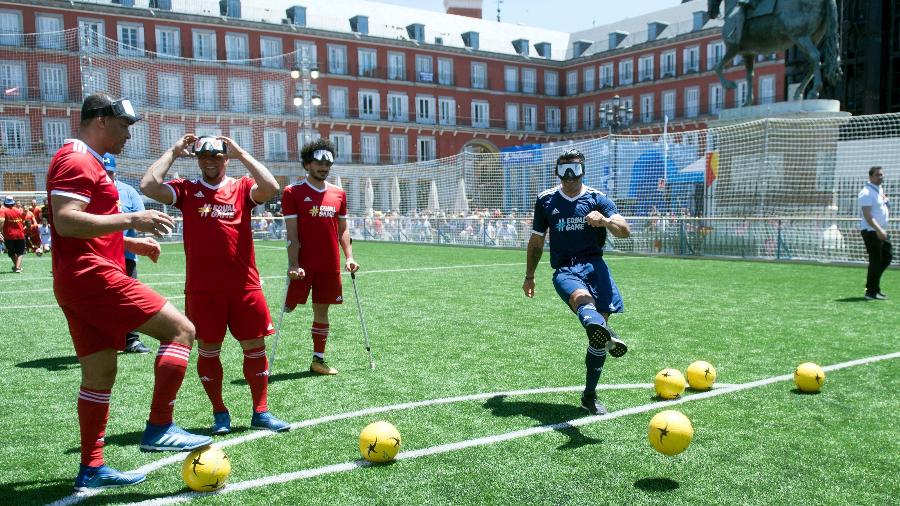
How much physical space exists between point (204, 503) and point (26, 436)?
215 centimetres

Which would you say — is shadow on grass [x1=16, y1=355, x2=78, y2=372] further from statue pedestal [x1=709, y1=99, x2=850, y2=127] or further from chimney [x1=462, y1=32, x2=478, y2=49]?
chimney [x1=462, y1=32, x2=478, y2=49]

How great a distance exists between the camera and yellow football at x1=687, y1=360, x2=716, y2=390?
655 cm

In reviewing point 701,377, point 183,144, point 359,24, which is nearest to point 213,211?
point 183,144

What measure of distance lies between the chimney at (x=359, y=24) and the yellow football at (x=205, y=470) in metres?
59.2

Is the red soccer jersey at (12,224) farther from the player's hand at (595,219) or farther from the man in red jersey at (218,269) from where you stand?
the player's hand at (595,219)

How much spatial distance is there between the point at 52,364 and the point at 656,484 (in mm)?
6630

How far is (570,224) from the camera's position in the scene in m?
6.11

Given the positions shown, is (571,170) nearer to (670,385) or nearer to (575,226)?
(575,226)

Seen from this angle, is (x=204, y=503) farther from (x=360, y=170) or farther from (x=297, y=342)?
(x=360, y=170)

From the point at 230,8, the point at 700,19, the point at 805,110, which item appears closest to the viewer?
the point at 805,110

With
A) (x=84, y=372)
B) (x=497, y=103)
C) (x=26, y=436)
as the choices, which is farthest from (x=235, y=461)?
(x=497, y=103)

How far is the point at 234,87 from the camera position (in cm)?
5038

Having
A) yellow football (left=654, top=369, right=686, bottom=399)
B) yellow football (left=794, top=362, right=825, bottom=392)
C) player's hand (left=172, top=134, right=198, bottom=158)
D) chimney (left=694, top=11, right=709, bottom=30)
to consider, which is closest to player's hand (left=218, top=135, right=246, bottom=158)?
player's hand (left=172, top=134, right=198, bottom=158)

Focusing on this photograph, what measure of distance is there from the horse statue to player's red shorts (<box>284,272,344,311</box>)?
51.4 ft
